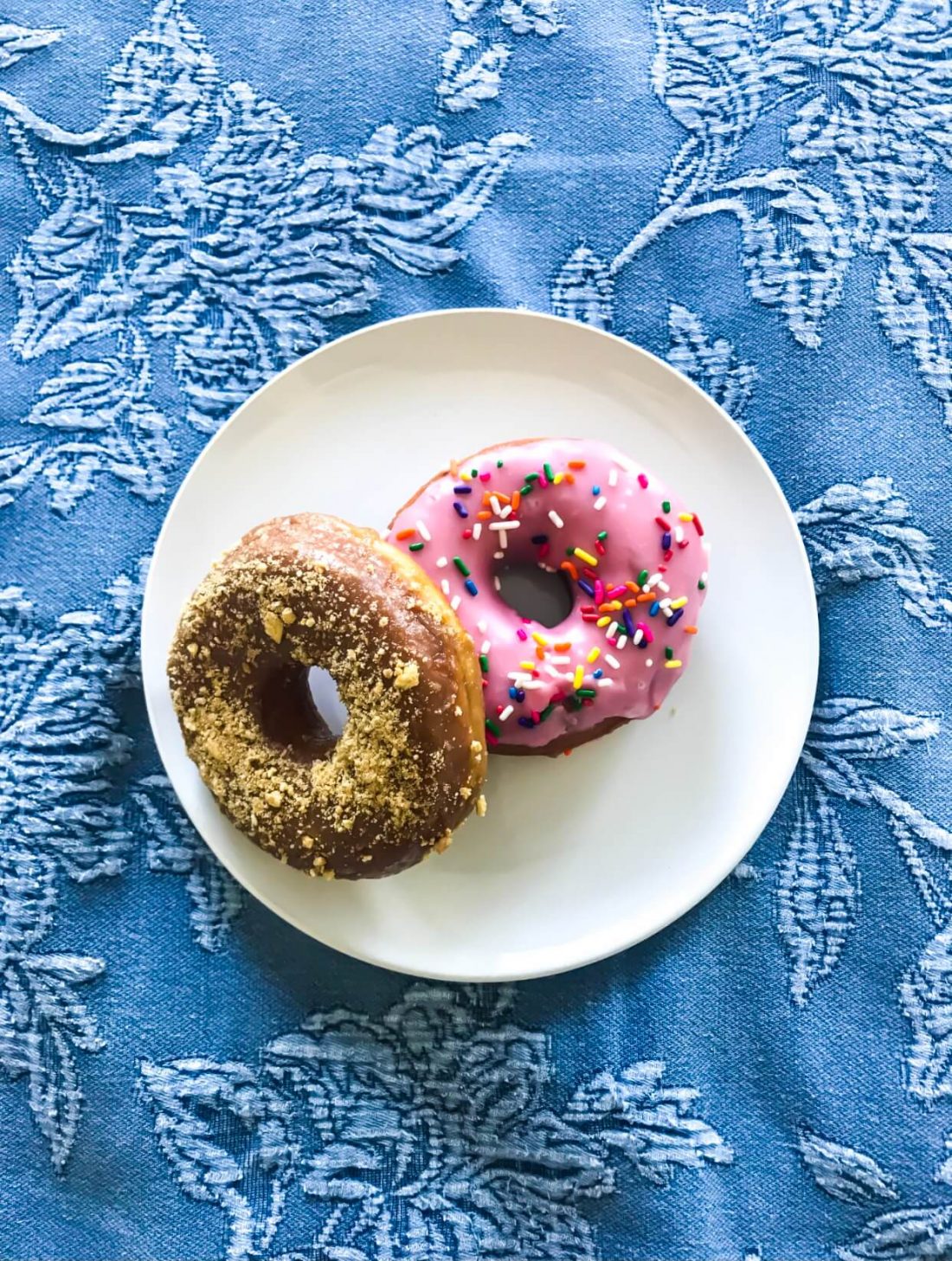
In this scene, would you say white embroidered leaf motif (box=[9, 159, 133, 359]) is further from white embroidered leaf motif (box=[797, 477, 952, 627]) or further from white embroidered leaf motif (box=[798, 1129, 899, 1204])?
white embroidered leaf motif (box=[798, 1129, 899, 1204])

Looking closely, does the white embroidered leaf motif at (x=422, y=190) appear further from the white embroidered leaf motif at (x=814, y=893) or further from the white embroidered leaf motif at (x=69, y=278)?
the white embroidered leaf motif at (x=814, y=893)

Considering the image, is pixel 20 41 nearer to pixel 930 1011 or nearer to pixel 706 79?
pixel 706 79

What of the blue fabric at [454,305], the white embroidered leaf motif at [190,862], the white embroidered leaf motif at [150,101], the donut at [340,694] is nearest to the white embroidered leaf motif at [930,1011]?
the blue fabric at [454,305]

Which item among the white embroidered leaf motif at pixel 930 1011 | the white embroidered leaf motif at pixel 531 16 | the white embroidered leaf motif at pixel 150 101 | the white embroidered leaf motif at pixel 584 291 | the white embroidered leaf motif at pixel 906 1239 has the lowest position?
the white embroidered leaf motif at pixel 906 1239

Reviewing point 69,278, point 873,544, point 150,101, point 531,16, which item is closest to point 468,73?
point 531,16

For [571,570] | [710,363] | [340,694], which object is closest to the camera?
[340,694]

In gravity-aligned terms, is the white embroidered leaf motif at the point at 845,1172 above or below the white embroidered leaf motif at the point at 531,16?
below

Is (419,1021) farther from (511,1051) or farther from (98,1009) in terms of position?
(98,1009)
